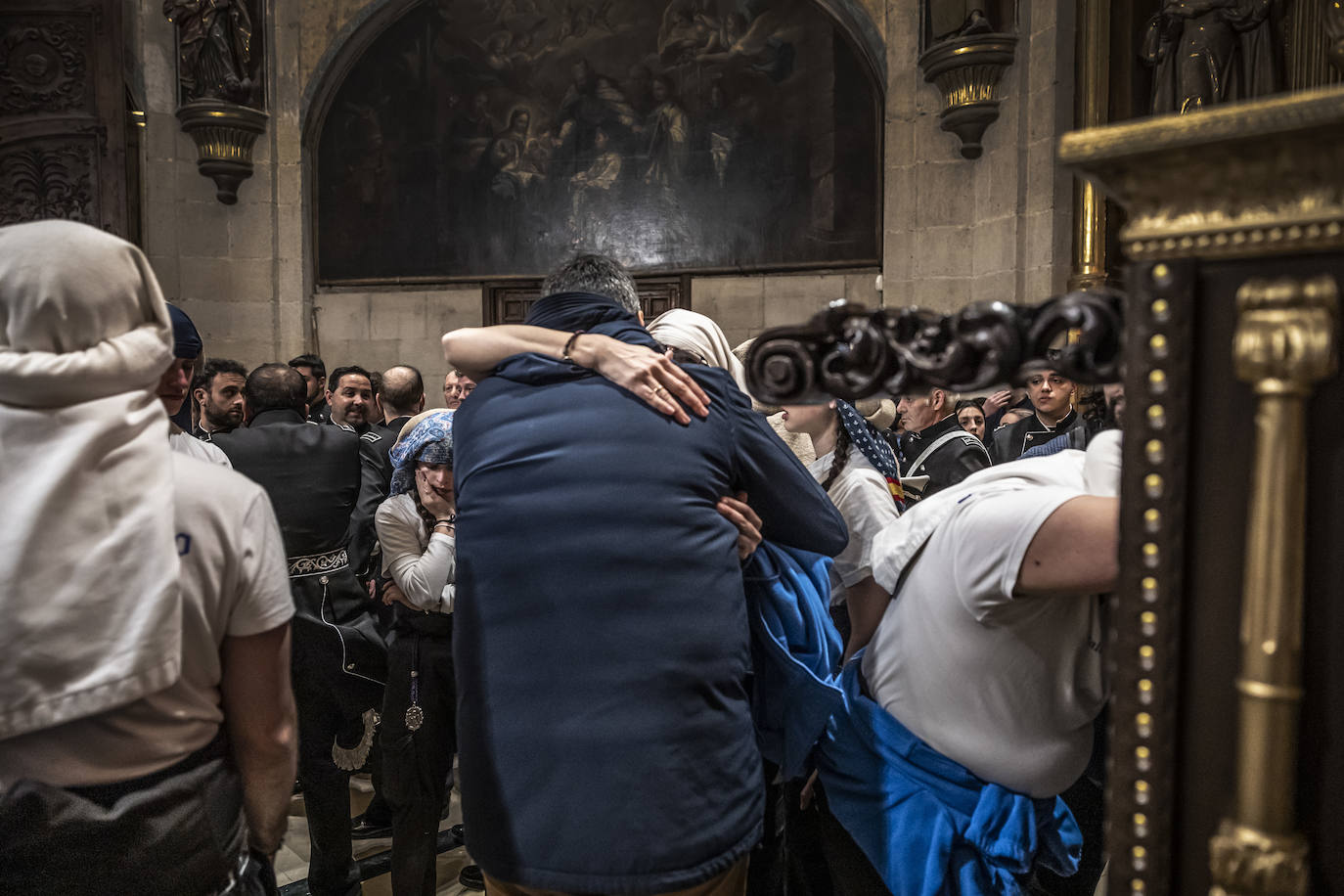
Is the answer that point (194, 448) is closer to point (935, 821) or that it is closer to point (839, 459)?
point (839, 459)

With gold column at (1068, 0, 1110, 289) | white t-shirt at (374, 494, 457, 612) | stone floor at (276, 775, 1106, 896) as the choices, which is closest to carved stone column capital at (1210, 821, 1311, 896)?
white t-shirt at (374, 494, 457, 612)

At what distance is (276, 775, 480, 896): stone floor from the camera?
3.14m

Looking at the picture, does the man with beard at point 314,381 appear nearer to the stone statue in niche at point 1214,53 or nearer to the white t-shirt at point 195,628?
the white t-shirt at point 195,628

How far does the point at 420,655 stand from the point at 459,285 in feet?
23.0

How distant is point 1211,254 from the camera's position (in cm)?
74

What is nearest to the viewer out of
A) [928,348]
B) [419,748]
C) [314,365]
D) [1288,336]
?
[1288,336]

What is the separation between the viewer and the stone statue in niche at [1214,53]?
604 cm

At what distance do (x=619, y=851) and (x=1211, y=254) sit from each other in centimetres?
121

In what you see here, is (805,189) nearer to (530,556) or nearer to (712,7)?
(712,7)

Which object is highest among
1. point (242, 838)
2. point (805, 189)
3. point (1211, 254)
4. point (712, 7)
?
point (712, 7)

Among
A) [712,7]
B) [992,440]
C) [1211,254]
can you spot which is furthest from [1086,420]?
[712,7]

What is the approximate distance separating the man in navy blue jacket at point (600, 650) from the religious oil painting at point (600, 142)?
7090 mm

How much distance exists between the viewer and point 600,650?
1.54 meters

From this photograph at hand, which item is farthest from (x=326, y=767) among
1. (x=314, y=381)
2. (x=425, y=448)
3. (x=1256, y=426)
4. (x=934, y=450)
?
(x=314, y=381)
